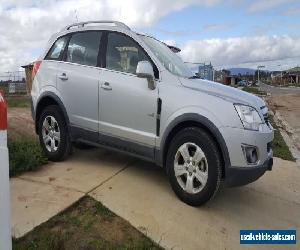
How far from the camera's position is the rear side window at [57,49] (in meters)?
6.53

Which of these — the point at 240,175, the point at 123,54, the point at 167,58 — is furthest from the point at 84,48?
the point at 240,175

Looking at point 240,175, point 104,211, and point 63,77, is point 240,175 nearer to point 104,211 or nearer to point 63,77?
point 104,211

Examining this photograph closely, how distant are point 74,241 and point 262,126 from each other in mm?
2367

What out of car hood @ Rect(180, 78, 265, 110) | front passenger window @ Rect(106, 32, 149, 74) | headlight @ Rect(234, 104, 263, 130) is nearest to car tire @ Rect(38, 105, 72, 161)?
front passenger window @ Rect(106, 32, 149, 74)

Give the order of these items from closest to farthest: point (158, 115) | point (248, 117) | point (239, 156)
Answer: point (239, 156) < point (248, 117) < point (158, 115)

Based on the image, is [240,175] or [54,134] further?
[54,134]

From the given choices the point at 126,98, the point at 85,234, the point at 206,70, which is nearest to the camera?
the point at 85,234

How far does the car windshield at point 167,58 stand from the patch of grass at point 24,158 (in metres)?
2.27

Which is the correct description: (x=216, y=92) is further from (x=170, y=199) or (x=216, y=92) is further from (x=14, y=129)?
(x=14, y=129)

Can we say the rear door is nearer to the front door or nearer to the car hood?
the front door

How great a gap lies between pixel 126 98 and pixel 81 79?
938mm

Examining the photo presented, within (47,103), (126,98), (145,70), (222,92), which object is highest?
(145,70)

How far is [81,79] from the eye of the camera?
19.7ft

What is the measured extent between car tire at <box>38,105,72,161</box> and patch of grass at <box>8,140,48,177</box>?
145 mm
